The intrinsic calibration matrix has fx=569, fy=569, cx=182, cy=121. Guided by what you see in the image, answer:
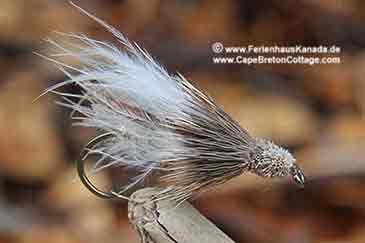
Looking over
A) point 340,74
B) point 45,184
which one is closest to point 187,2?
point 340,74

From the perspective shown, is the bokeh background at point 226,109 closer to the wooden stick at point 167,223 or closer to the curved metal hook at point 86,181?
the curved metal hook at point 86,181

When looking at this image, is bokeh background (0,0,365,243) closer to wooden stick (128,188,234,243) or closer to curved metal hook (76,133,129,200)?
curved metal hook (76,133,129,200)

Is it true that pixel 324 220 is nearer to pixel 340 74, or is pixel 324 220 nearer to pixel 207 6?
pixel 340 74

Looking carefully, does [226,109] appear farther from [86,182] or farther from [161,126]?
[86,182]

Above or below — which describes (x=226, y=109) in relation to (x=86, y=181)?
above

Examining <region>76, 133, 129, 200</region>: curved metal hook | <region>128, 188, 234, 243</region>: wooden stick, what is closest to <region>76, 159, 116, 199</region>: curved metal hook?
<region>76, 133, 129, 200</region>: curved metal hook

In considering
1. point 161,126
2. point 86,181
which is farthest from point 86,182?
point 161,126
